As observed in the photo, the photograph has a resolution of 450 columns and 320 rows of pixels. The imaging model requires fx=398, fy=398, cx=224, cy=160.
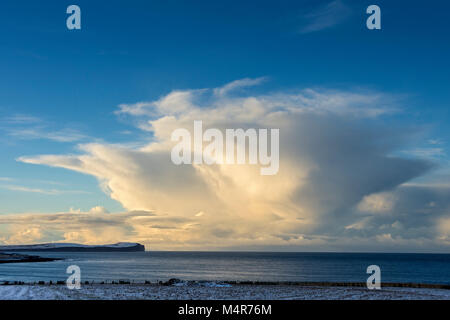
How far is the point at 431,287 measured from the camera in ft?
189

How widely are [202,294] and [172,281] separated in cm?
1876
